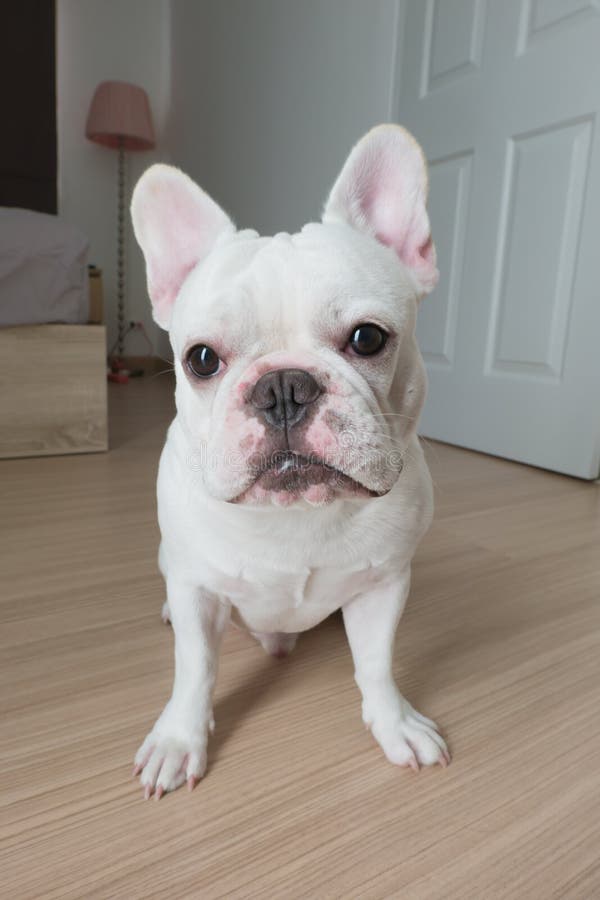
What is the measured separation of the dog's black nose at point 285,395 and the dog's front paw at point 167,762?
35 cm

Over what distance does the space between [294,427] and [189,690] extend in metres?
0.32

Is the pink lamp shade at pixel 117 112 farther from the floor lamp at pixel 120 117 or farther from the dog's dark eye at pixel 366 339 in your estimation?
the dog's dark eye at pixel 366 339

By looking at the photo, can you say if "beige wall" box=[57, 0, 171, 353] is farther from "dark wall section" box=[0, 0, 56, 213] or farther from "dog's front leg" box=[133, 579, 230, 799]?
"dog's front leg" box=[133, 579, 230, 799]

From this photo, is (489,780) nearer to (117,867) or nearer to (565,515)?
(117,867)

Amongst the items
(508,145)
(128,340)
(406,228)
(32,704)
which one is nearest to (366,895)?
(32,704)

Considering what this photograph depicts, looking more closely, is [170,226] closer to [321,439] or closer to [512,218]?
[321,439]

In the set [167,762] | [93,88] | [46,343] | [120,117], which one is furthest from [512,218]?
[93,88]

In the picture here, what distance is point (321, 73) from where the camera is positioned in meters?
2.71

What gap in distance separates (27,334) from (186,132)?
2.65 meters

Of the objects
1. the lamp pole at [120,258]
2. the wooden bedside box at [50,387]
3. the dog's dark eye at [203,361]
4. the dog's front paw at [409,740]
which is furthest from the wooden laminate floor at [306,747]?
the lamp pole at [120,258]

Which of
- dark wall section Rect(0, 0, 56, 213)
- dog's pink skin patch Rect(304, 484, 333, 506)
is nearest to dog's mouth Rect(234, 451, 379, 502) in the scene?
dog's pink skin patch Rect(304, 484, 333, 506)

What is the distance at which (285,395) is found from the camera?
1.72ft

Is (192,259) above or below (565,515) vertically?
above

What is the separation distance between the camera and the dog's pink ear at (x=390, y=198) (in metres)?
0.63
